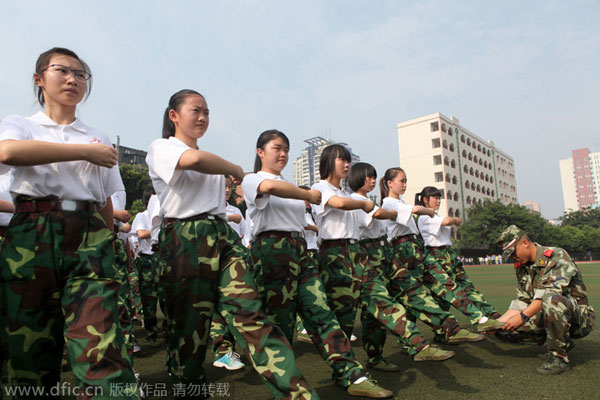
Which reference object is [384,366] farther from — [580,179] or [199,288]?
[580,179]

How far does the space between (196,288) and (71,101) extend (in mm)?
1191

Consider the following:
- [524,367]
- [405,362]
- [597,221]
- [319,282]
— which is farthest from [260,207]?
[597,221]

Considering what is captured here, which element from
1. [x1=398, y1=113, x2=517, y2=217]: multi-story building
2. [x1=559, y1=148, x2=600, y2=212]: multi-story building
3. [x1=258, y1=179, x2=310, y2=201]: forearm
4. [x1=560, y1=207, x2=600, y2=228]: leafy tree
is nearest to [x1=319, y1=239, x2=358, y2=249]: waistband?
[x1=258, y1=179, x2=310, y2=201]: forearm

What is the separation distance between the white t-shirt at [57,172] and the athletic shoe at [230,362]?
92.7 inches

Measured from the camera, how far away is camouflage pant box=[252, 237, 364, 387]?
10.0 feet

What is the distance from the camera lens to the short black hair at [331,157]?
13.0 feet

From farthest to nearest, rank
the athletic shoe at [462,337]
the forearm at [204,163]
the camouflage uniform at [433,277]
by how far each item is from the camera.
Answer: the camouflage uniform at [433,277] → the athletic shoe at [462,337] → the forearm at [204,163]

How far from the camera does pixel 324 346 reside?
3064 mm

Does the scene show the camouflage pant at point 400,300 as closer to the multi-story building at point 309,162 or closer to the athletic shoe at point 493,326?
the athletic shoe at point 493,326

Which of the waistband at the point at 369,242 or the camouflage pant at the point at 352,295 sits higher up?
the waistband at the point at 369,242

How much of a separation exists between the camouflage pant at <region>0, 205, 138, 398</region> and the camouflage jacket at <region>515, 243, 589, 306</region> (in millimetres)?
3549

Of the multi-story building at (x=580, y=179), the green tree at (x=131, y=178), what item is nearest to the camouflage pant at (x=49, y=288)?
the green tree at (x=131, y=178)

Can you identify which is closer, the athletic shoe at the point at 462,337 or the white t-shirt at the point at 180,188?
the white t-shirt at the point at 180,188

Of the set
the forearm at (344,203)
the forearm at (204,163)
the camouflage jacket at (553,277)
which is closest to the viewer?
the forearm at (204,163)
